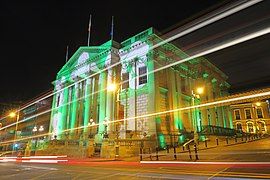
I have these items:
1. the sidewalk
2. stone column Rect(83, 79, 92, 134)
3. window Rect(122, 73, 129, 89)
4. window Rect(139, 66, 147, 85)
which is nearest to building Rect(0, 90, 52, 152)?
stone column Rect(83, 79, 92, 134)

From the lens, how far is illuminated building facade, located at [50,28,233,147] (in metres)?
32.8

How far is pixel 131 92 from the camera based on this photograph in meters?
35.4

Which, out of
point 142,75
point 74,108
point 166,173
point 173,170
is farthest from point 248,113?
point 166,173

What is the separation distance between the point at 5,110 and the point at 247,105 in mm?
68822

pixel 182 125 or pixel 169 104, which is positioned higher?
pixel 169 104

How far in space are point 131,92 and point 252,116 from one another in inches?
1707

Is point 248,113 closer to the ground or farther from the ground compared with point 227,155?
farther from the ground

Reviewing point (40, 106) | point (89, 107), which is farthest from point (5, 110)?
point (89, 107)

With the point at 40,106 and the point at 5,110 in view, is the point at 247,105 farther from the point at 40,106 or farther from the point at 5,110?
the point at 5,110

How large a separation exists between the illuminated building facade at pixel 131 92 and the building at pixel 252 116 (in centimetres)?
1742

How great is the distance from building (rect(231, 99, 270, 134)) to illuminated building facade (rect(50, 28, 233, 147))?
1742 cm

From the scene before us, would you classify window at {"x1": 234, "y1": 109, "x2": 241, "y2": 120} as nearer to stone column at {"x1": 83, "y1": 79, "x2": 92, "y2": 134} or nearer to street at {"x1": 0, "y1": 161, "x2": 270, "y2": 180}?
stone column at {"x1": 83, "y1": 79, "x2": 92, "y2": 134}

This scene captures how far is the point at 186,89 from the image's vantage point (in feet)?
139

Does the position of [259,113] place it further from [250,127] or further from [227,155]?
[227,155]
